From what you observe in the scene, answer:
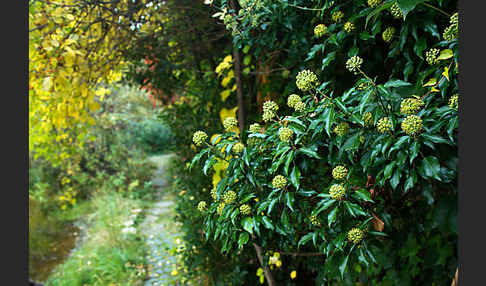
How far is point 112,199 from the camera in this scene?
496cm

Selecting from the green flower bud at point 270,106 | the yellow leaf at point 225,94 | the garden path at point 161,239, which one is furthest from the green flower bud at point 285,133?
the garden path at point 161,239

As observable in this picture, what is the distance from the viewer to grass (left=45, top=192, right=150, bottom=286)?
3.21m

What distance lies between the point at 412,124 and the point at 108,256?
3478mm

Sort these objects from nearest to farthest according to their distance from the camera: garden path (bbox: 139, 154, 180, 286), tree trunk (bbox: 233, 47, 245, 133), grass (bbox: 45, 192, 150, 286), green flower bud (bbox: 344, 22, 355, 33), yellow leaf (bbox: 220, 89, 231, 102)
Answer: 1. green flower bud (bbox: 344, 22, 355, 33)
2. tree trunk (bbox: 233, 47, 245, 133)
3. yellow leaf (bbox: 220, 89, 231, 102)
4. garden path (bbox: 139, 154, 180, 286)
5. grass (bbox: 45, 192, 150, 286)

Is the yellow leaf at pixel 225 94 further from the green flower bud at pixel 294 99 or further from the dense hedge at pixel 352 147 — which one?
the green flower bud at pixel 294 99

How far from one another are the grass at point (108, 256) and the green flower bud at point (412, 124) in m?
2.96

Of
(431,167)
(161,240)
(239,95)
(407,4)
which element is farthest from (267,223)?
(161,240)

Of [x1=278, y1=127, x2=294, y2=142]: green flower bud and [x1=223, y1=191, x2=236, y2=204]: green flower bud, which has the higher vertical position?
[x1=278, y1=127, x2=294, y2=142]: green flower bud

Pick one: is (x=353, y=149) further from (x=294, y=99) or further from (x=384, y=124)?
(x=294, y=99)

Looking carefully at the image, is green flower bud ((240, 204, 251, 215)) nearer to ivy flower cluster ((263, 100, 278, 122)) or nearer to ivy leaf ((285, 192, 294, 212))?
ivy leaf ((285, 192, 294, 212))

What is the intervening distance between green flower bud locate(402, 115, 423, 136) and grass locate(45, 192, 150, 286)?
116 inches

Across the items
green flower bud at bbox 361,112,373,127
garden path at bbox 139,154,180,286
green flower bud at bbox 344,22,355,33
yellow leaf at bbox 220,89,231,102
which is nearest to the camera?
green flower bud at bbox 361,112,373,127

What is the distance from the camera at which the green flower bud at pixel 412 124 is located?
0.73 m

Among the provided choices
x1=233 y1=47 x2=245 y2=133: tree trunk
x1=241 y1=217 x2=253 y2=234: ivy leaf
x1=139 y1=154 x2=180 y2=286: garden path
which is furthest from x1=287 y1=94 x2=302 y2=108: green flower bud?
x1=139 y1=154 x2=180 y2=286: garden path
